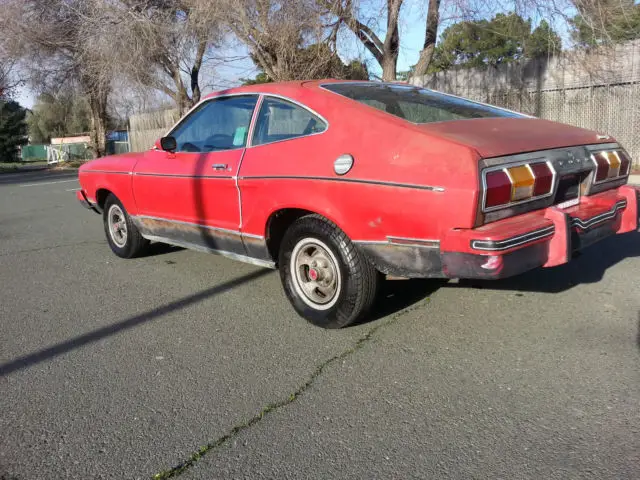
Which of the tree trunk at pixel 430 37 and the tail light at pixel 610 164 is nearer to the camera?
the tail light at pixel 610 164

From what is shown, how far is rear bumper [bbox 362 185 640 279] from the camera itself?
3021 mm

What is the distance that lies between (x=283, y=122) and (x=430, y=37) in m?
8.96

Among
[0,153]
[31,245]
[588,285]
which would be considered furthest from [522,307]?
[0,153]

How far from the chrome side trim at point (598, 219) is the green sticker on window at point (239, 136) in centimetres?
241

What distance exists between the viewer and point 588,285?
4.56m

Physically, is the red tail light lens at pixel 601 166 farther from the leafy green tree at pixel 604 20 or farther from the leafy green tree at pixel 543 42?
the leafy green tree at pixel 543 42

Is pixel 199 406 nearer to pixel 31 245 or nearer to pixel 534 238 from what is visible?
pixel 534 238

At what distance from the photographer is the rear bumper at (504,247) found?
9.91 ft

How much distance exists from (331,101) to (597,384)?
7.60ft

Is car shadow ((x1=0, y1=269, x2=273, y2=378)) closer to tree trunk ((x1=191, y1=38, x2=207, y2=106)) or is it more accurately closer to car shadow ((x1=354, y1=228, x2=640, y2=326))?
car shadow ((x1=354, y1=228, x2=640, y2=326))

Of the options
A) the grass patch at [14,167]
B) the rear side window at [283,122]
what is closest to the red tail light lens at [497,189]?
the rear side window at [283,122]

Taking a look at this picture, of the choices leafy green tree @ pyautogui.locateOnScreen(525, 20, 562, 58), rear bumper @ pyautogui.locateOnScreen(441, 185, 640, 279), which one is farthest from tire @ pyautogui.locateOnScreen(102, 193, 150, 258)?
leafy green tree @ pyautogui.locateOnScreen(525, 20, 562, 58)

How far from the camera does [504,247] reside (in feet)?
9.85

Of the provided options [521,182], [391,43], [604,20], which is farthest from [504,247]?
[391,43]
